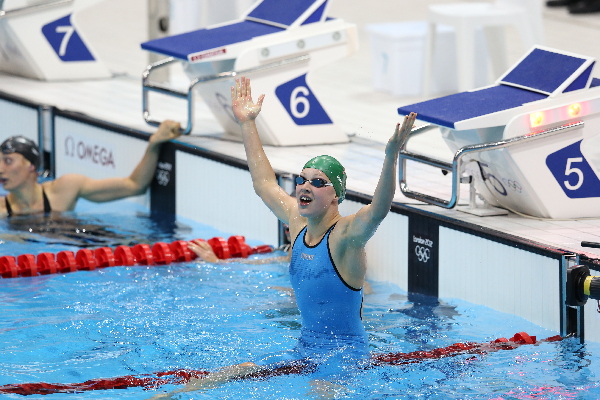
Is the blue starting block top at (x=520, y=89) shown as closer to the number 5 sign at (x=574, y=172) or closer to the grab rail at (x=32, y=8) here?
the number 5 sign at (x=574, y=172)

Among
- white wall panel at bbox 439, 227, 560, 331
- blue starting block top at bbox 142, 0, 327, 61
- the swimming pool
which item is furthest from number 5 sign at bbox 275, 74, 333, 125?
white wall panel at bbox 439, 227, 560, 331

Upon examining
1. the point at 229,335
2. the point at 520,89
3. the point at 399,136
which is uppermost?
the point at 520,89

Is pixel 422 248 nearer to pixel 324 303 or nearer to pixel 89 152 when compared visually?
pixel 324 303

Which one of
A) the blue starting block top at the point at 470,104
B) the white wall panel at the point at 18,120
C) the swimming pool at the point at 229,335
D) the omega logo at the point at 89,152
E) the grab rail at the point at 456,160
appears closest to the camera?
the swimming pool at the point at 229,335

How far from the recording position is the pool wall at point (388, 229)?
4.96m

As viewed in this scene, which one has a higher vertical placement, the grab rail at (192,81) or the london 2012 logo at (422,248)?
the grab rail at (192,81)

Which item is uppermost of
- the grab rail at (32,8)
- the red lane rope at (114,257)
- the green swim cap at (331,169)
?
the grab rail at (32,8)

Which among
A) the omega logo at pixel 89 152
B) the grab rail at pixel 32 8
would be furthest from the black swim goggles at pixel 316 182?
the grab rail at pixel 32 8

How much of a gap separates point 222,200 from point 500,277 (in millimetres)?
2340

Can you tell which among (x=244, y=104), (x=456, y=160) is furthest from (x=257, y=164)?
(x=456, y=160)

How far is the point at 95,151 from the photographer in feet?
26.0

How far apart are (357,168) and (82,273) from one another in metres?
1.80

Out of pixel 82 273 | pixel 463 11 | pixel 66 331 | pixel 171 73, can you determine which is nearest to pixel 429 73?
pixel 463 11

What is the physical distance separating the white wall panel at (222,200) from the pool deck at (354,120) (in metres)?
0.14
